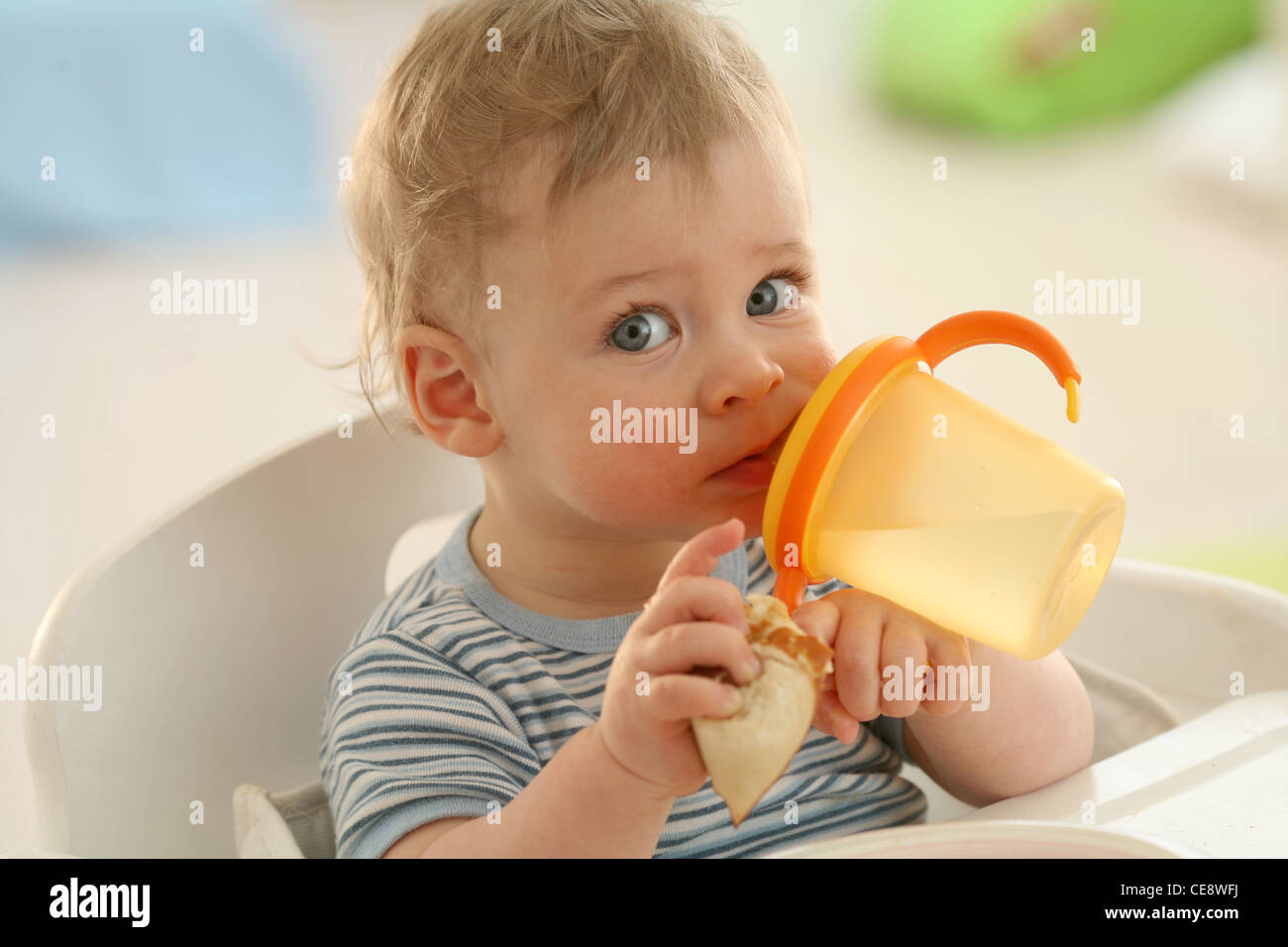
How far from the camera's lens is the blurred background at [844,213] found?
2.33 metres

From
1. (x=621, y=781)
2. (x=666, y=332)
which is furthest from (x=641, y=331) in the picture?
(x=621, y=781)

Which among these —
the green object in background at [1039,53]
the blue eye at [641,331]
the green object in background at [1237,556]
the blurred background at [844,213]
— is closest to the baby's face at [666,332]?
the blue eye at [641,331]

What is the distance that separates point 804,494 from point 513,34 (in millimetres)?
332

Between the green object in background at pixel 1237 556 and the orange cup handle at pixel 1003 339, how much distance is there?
142 cm

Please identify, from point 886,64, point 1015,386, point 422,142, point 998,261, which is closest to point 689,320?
point 422,142

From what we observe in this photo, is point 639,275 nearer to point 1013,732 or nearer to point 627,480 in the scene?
point 627,480

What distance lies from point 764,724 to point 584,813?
122 millimetres

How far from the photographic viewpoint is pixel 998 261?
9.39 feet

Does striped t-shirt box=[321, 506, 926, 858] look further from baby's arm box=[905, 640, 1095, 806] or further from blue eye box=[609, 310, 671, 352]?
blue eye box=[609, 310, 671, 352]

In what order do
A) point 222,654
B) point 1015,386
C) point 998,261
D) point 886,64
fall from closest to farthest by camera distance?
point 222,654 → point 1015,386 → point 998,261 → point 886,64

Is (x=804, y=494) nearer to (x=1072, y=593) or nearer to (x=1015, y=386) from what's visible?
(x=1072, y=593)

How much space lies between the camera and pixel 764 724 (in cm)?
53

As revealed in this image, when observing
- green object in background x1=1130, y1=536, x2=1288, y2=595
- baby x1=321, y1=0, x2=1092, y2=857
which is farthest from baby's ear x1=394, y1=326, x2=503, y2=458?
green object in background x1=1130, y1=536, x2=1288, y2=595

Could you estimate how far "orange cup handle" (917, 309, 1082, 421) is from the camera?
630 millimetres
